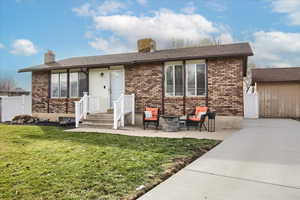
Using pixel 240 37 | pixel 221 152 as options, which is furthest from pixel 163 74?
pixel 240 37

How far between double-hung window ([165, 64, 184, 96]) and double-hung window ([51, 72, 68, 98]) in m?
6.10

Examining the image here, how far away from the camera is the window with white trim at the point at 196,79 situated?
31.1 feet

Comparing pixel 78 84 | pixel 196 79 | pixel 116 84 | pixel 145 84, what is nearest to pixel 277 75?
pixel 196 79

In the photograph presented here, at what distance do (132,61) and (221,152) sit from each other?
6.69 meters

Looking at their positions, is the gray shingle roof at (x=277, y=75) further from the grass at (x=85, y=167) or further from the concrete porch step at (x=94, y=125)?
the grass at (x=85, y=167)

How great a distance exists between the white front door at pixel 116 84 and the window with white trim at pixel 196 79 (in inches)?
138

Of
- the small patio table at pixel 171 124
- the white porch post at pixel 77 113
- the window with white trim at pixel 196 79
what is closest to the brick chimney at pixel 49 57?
the white porch post at pixel 77 113

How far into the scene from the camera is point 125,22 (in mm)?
17406

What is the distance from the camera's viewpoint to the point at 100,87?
11.4 meters

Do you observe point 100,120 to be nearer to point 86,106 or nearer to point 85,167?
point 86,106

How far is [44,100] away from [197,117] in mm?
9236

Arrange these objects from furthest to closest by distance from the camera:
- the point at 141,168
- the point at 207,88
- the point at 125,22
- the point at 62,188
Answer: the point at 125,22 → the point at 207,88 → the point at 141,168 → the point at 62,188

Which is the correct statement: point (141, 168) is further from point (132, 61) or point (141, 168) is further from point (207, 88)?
point (132, 61)

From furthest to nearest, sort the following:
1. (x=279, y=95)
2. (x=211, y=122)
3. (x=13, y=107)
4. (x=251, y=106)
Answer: (x=279, y=95), (x=251, y=106), (x=13, y=107), (x=211, y=122)
